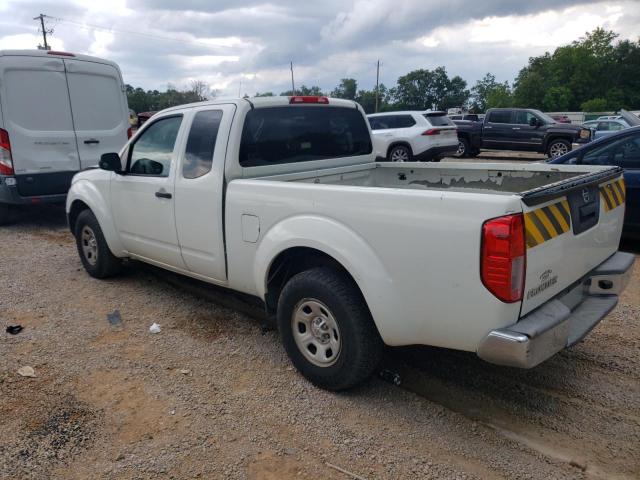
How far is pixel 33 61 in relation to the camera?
302 inches

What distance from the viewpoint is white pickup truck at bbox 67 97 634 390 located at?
248 centimetres

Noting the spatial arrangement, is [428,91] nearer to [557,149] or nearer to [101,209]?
[557,149]

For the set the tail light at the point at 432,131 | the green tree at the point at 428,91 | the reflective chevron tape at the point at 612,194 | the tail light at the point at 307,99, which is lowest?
the reflective chevron tape at the point at 612,194

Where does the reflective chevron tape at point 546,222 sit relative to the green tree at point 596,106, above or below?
below

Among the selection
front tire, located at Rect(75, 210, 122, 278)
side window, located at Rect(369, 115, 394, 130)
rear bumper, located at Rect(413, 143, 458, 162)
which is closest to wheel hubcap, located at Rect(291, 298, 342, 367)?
front tire, located at Rect(75, 210, 122, 278)

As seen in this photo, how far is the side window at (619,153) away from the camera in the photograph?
6.04 metres

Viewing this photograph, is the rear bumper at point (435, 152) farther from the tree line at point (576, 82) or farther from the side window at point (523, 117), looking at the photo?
the tree line at point (576, 82)

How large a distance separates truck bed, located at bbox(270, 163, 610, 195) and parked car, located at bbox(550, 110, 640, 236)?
2478 mm

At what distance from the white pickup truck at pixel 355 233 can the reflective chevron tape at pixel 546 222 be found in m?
0.01

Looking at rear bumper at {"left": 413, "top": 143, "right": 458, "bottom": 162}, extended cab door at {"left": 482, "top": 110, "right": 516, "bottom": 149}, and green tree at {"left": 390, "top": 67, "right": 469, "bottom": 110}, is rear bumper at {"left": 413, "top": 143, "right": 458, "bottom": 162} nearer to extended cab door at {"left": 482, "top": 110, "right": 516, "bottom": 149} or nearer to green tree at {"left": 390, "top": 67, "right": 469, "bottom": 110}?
extended cab door at {"left": 482, "top": 110, "right": 516, "bottom": 149}

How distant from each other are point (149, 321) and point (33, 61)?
542 cm

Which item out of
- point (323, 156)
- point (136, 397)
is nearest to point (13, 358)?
point (136, 397)

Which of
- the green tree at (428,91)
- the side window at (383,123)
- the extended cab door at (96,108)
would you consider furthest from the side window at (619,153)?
the green tree at (428,91)

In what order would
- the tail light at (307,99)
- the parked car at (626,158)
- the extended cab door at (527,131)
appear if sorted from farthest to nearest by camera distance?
the extended cab door at (527,131) < the parked car at (626,158) < the tail light at (307,99)
